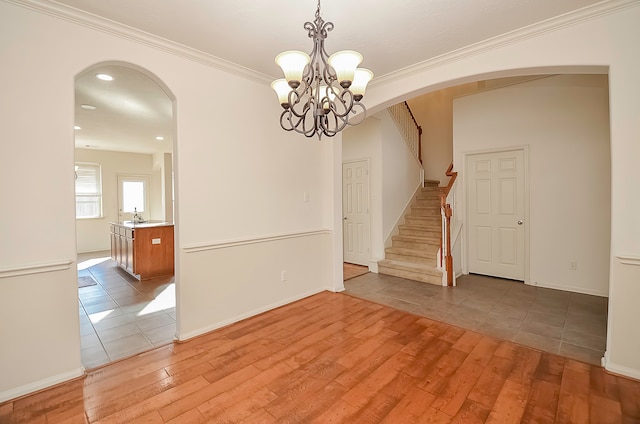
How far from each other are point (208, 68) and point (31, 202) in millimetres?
1864

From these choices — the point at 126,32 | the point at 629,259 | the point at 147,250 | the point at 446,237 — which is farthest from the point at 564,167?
the point at 147,250

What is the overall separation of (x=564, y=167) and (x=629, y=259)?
2.52m

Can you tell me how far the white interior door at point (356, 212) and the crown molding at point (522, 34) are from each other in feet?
8.10

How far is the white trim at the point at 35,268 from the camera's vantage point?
6.48 ft

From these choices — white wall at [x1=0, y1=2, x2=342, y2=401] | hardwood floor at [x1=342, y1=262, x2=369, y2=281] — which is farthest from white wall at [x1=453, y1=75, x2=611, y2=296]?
white wall at [x1=0, y1=2, x2=342, y2=401]

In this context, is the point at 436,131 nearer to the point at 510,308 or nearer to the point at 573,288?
the point at 573,288

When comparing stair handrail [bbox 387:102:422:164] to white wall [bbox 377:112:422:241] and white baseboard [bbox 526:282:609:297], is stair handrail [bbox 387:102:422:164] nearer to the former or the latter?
white wall [bbox 377:112:422:241]

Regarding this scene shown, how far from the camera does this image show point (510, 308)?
3.53m

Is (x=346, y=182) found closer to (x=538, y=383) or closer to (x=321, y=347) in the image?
(x=321, y=347)

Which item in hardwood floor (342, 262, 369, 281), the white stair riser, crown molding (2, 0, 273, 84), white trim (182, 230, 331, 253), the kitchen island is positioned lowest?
hardwood floor (342, 262, 369, 281)

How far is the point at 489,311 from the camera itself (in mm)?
3438

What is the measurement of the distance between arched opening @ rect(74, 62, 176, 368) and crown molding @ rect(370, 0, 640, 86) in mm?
2533

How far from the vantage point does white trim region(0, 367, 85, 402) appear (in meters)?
1.96

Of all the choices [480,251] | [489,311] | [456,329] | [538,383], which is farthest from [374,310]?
[480,251]
